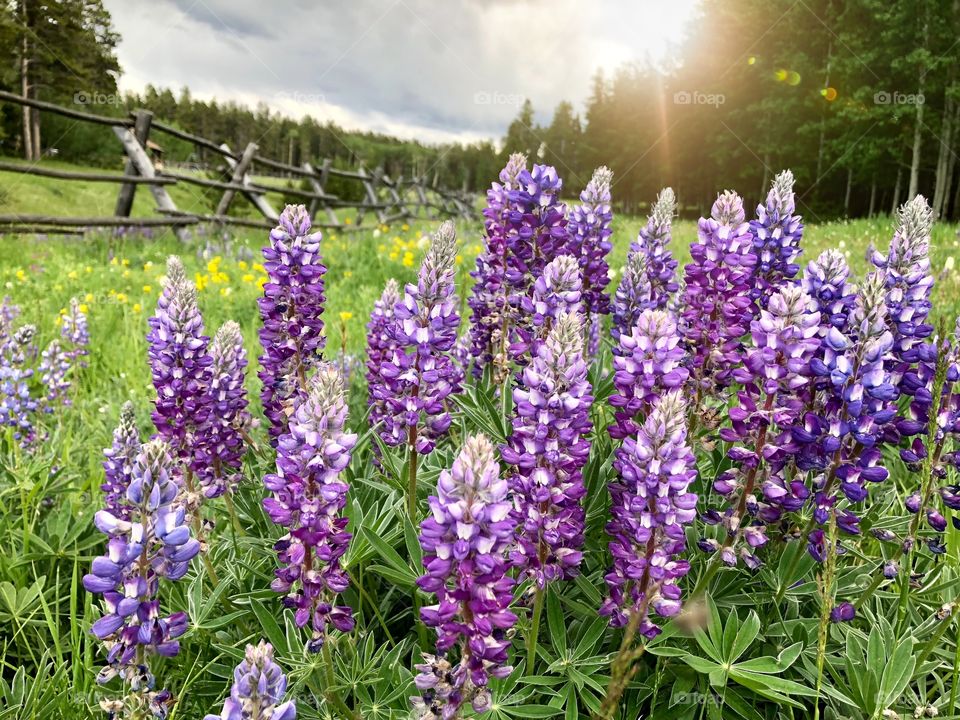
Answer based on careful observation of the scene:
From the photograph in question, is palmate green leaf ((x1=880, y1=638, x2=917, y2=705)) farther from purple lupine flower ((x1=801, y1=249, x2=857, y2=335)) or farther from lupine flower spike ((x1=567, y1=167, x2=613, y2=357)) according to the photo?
lupine flower spike ((x1=567, y1=167, x2=613, y2=357))

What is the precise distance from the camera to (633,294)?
2916mm

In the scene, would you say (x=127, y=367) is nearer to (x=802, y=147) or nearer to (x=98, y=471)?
(x=98, y=471)

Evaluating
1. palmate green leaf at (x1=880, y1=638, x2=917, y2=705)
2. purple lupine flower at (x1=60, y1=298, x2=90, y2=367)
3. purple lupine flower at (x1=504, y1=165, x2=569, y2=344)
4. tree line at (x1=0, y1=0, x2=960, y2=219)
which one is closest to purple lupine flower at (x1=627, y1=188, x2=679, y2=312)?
purple lupine flower at (x1=504, y1=165, x2=569, y2=344)

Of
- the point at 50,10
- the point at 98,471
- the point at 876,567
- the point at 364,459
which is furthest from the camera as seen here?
the point at 50,10

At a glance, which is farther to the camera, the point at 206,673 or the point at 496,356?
the point at 496,356

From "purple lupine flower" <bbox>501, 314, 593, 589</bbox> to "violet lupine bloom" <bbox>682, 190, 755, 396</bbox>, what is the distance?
0.83 m

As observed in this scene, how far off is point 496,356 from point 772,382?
1400mm

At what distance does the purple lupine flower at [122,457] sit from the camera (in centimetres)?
214

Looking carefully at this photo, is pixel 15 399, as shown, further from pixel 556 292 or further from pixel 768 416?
pixel 768 416

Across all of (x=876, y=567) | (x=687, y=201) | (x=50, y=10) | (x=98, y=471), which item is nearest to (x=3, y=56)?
(x=50, y=10)

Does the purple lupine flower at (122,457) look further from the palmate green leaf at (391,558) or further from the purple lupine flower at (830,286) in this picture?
the purple lupine flower at (830,286)

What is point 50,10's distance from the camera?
4956cm

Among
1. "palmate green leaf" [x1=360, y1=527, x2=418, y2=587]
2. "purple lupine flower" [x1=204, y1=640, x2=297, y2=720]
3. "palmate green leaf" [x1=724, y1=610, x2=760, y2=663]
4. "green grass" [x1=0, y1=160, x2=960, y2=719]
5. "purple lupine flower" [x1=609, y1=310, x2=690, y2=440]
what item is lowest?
"green grass" [x1=0, y1=160, x2=960, y2=719]

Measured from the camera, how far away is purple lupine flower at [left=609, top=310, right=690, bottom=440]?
183 cm
